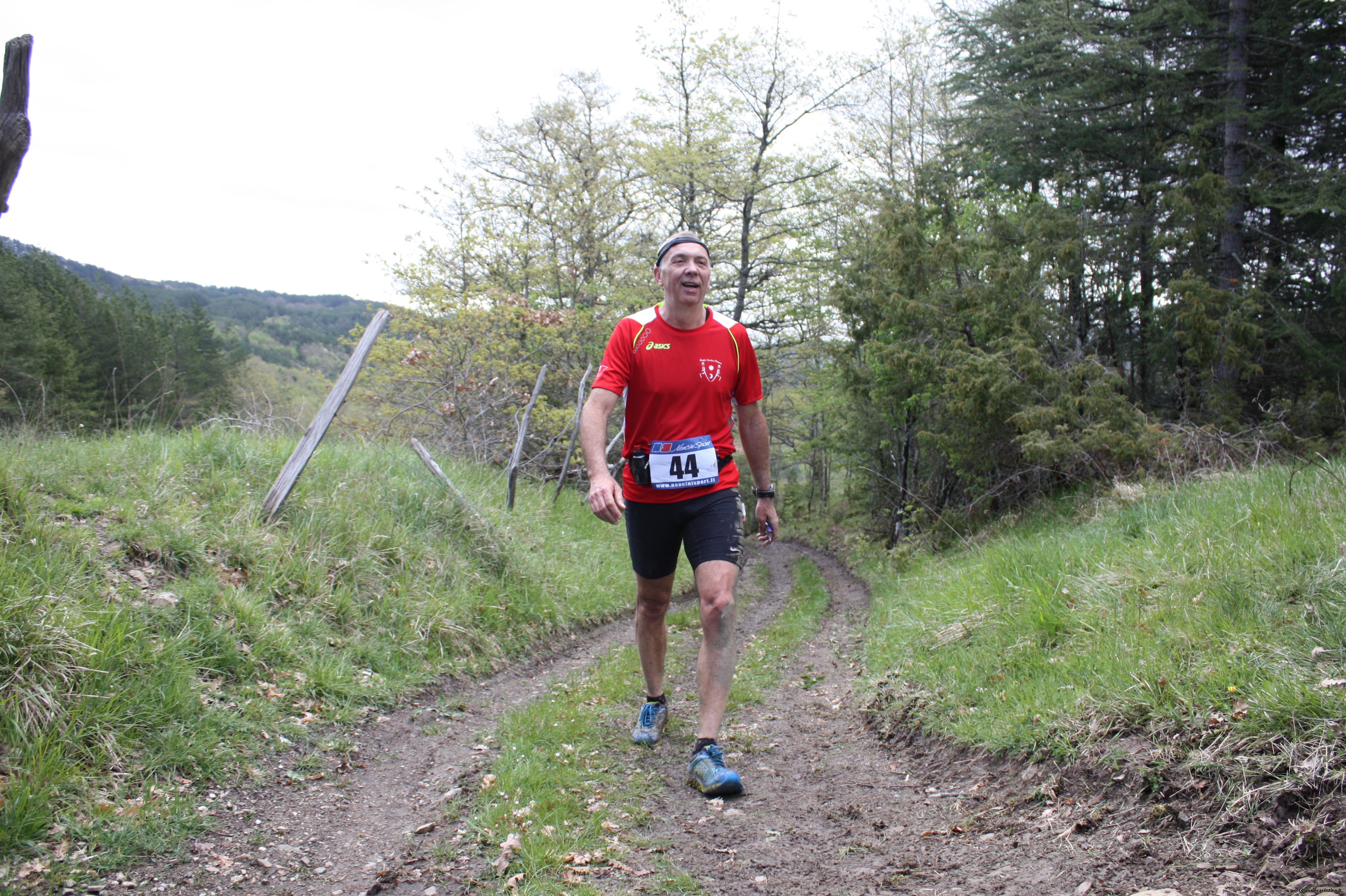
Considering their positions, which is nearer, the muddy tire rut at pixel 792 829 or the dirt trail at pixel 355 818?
the muddy tire rut at pixel 792 829

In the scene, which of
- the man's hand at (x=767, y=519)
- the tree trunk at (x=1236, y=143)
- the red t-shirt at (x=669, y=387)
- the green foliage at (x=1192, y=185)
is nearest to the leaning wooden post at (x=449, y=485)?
the red t-shirt at (x=669, y=387)

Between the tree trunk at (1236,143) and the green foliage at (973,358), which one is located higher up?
the tree trunk at (1236,143)

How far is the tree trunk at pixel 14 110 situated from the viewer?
8.76 ft

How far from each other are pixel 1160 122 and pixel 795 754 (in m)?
12.0

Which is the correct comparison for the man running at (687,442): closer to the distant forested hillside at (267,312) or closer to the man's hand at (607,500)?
the man's hand at (607,500)

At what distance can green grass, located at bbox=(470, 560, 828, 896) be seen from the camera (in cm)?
253

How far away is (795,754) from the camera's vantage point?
3.91m

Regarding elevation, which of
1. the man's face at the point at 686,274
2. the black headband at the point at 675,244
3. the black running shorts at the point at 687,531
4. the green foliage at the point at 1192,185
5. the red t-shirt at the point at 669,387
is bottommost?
the black running shorts at the point at 687,531

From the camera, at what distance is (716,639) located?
3.49 metres

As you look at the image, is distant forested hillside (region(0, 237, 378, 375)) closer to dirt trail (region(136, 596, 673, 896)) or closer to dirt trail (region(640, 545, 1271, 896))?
dirt trail (region(136, 596, 673, 896))

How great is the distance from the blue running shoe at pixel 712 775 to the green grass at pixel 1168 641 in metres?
1.21

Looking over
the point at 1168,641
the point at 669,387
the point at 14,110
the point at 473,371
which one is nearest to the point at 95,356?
the point at 473,371

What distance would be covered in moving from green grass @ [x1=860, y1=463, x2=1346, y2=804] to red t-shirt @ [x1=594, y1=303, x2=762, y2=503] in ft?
5.86

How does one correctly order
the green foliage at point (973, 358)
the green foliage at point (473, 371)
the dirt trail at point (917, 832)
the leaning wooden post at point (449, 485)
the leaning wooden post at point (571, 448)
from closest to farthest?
the dirt trail at point (917, 832) → the leaning wooden post at point (449, 485) → the green foliage at point (973, 358) → the leaning wooden post at point (571, 448) → the green foliage at point (473, 371)
